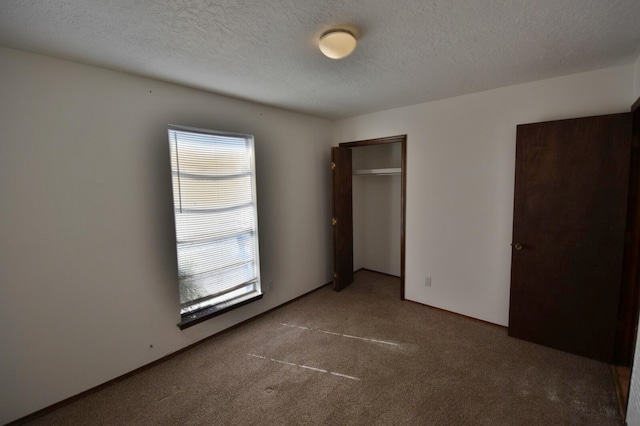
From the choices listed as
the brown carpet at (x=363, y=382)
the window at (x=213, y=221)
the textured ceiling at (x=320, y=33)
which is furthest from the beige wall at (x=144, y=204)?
the brown carpet at (x=363, y=382)

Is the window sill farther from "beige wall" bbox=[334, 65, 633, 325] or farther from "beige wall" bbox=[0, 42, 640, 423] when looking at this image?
"beige wall" bbox=[334, 65, 633, 325]

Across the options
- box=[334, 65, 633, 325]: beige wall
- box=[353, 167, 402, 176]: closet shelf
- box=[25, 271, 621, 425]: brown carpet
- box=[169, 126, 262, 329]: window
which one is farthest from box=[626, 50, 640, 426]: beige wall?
box=[169, 126, 262, 329]: window

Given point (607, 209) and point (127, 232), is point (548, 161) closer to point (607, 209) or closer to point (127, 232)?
point (607, 209)

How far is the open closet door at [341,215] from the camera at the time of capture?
12.3 feet

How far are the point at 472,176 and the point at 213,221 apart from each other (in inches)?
109

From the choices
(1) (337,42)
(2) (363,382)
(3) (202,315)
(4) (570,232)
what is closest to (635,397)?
(4) (570,232)

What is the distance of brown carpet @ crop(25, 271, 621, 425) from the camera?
1.81 metres

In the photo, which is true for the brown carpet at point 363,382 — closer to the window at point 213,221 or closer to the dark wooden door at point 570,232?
the dark wooden door at point 570,232

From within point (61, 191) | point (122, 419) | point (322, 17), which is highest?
point (322, 17)

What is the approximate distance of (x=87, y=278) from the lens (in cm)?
203

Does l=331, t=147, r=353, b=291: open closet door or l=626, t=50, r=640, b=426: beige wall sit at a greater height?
l=331, t=147, r=353, b=291: open closet door

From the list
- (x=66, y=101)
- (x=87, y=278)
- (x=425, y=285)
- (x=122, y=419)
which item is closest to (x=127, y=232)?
(x=87, y=278)

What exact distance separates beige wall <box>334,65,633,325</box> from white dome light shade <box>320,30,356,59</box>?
6.11 feet

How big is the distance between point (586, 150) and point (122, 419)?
4.06 metres
